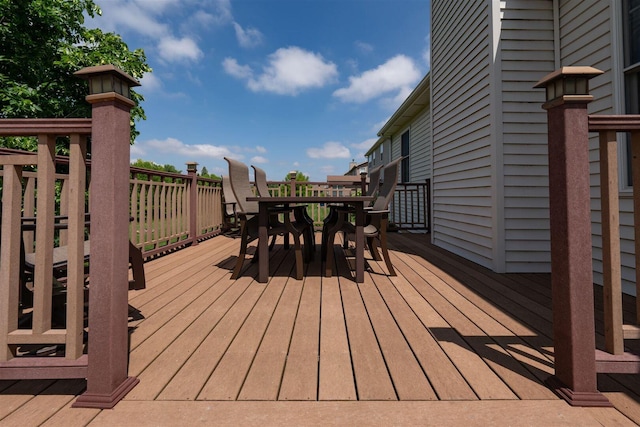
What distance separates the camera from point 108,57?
6910 mm

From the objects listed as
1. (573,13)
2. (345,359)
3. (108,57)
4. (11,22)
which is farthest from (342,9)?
(345,359)

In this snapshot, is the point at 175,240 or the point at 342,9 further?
the point at 342,9

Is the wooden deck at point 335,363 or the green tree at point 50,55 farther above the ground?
the green tree at point 50,55

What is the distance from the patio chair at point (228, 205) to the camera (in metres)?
5.28

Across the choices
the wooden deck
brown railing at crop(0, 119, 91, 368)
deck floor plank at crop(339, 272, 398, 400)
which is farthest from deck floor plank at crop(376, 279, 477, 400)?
brown railing at crop(0, 119, 91, 368)

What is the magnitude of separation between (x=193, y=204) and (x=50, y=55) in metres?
6.43

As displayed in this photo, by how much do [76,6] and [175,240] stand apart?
745 cm

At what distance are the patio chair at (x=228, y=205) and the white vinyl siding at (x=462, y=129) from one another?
332 centimetres

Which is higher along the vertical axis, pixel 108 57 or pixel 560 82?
pixel 108 57

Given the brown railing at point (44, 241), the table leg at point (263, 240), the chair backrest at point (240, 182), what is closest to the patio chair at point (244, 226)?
the chair backrest at point (240, 182)

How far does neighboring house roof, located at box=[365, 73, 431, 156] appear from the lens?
6074 millimetres

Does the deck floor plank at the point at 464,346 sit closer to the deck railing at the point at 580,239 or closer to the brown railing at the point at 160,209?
the deck railing at the point at 580,239

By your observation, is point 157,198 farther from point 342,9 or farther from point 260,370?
point 342,9

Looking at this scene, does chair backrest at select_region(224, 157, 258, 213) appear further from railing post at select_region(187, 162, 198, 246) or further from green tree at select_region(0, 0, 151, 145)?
green tree at select_region(0, 0, 151, 145)
